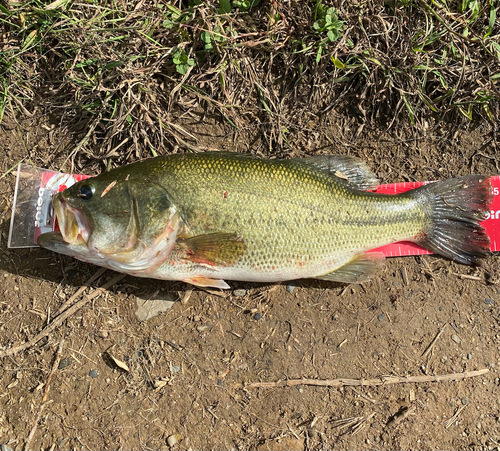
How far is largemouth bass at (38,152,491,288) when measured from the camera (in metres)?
2.61

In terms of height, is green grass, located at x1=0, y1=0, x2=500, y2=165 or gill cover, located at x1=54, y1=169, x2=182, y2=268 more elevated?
green grass, located at x1=0, y1=0, x2=500, y2=165

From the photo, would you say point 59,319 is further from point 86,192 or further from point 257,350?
point 257,350

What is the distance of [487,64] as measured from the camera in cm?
323

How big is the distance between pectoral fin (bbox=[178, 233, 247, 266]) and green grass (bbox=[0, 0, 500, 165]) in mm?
1068

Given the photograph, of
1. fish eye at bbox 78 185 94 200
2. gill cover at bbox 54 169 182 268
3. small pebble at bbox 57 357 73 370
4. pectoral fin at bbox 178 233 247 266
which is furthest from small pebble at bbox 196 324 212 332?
fish eye at bbox 78 185 94 200

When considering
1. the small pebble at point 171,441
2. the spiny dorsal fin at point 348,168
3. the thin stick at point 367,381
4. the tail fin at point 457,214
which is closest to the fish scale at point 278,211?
the spiny dorsal fin at point 348,168

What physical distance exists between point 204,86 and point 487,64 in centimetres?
259

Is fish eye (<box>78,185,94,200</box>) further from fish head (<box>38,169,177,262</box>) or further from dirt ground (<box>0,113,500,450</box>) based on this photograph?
dirt ground (<box>0,113,500,450</box>)

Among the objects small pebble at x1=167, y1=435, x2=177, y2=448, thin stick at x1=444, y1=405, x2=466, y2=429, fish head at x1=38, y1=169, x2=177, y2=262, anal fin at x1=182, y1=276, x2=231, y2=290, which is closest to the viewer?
fish head at x1=38, y1=169, x2=177, y2=262

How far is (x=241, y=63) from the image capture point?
3.18 metres

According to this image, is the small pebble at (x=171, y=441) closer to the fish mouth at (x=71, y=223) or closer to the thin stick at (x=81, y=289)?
the thin stick at (x=81, y=289)

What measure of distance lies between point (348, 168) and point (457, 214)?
103 centimetres

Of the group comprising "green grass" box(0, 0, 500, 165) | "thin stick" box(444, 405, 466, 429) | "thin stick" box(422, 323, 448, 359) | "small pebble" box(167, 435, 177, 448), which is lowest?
"small pebble" box(167, 435, 177, 448)

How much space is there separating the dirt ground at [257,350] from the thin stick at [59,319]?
5 cm
